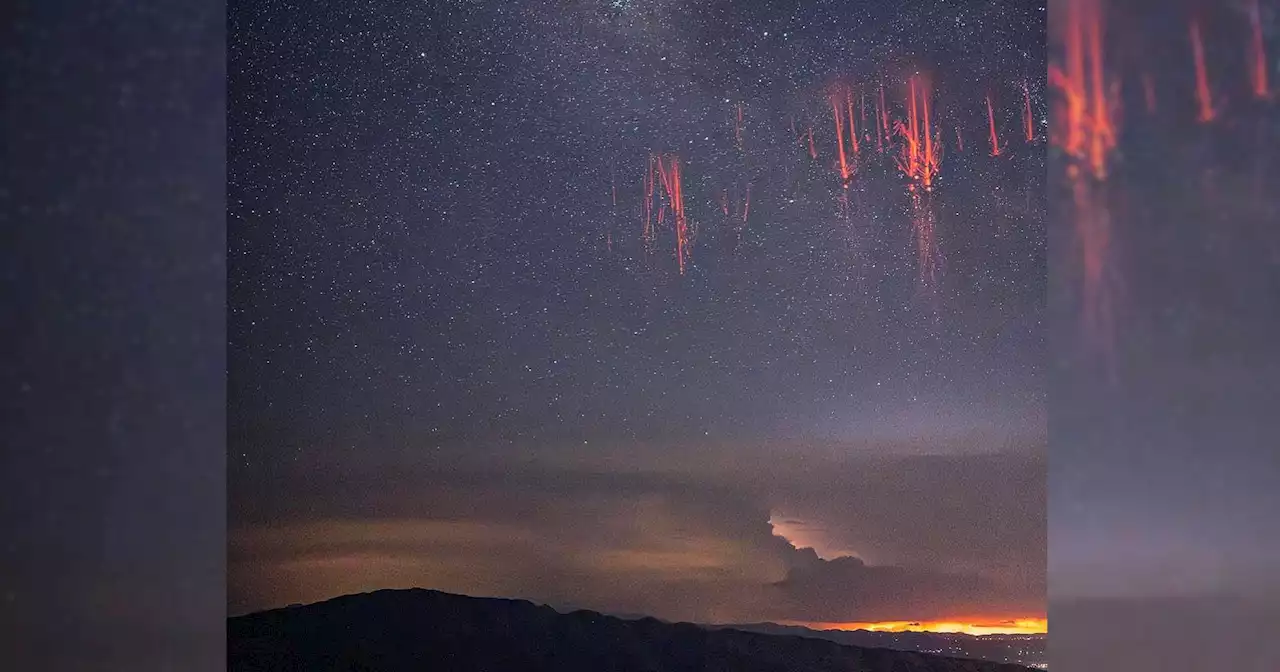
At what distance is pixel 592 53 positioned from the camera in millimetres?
2998

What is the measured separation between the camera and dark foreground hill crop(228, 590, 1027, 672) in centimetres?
291

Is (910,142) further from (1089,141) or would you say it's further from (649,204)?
(649,204)

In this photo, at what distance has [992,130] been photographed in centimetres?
311

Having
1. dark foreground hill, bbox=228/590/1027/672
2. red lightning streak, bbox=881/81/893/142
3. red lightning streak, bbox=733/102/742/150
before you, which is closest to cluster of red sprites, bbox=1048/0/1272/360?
red lightning streak, bbox=881/81/893/142

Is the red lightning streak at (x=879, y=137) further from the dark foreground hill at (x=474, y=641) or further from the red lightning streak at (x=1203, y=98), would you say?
the dark foreground hill at (x=474, y=641)

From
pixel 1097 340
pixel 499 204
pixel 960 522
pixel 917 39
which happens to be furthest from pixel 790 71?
pixel 960 522

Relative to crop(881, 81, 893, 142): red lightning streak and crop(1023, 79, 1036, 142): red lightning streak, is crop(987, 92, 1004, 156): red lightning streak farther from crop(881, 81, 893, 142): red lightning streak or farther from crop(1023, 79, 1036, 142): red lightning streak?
crop(881, 81, 893, 142): red lightning streak

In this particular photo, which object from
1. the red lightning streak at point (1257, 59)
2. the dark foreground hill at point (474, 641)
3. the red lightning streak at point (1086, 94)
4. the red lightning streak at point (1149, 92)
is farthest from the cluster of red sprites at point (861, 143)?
the dark foreground hill at point (474, 641)

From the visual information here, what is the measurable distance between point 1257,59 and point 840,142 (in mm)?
929

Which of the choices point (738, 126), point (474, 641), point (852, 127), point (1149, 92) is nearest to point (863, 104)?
point (852, 127)

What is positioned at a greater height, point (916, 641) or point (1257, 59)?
point (1257, 59)

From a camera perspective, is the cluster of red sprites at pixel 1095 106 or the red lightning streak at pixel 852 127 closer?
the cluster of red sprites at pixel 1095 106

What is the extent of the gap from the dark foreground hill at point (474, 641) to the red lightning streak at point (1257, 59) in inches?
63.9

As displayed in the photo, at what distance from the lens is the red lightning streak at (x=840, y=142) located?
306 cm
